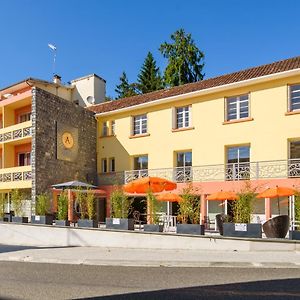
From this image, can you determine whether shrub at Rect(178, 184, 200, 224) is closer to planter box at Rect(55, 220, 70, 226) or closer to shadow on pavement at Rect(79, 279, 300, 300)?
planter box at Rect(55, 220, 70, 226)

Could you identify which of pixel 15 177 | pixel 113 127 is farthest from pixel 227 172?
pixel 15 177

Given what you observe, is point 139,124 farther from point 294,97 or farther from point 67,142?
point 294,97

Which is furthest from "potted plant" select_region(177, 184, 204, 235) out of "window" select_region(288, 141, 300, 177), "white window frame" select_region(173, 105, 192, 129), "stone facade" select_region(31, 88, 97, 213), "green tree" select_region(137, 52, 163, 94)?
"green tree" select_region(137, 52, 163, 94)

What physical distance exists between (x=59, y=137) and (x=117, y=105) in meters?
4.97

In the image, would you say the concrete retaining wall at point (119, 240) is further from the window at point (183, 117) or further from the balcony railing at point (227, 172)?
the window at point (183, 117)

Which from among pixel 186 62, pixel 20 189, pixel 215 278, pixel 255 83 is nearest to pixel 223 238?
pixel 215 278

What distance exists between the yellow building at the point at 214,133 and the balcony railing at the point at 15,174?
198 inches

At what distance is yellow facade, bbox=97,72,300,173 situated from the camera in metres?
21.3

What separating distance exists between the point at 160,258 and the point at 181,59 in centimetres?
3533

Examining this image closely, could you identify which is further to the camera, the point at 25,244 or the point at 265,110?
→ the point at 265,110

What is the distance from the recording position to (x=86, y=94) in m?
34.9

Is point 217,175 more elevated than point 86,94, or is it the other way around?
point 86,94

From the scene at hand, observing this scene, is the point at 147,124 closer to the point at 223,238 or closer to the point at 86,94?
the point at 86,94

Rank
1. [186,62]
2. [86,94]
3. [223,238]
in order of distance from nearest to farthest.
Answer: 1. [223,238]
2. [86,94]
3. [186,62]
